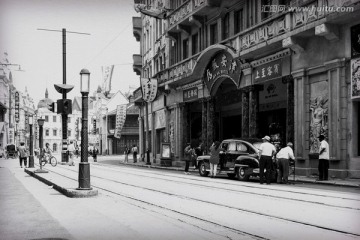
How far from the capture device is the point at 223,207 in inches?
409

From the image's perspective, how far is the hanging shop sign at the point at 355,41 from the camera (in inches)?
676

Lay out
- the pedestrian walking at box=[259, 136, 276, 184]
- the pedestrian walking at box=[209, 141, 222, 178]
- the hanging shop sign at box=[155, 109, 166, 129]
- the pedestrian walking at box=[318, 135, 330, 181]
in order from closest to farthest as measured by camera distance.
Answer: the pedestrian walking at box=[259, 136, 276, 184] → the pedestrian walking at box=[318, 135, 330, 181] → the pedestrian walking at box=[209, 141, 222, 178] → the hanging shop sign at box=[155, 109, 166, 129]

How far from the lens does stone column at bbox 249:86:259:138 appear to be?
80.6ft

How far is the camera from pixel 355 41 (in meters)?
17.3

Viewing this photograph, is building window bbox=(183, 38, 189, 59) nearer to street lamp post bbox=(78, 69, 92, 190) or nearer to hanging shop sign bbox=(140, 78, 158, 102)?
hanging shop sign bbox=(140, 78, 158, 102)

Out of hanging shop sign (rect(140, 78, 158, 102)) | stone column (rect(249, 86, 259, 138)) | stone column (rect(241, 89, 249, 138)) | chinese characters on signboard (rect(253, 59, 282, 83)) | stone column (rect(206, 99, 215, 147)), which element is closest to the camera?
chinese characters on signboard (rect(253, 59, 282, 83))

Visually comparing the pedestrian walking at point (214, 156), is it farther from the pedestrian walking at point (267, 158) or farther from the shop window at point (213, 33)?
the shop window at point (213, 33)

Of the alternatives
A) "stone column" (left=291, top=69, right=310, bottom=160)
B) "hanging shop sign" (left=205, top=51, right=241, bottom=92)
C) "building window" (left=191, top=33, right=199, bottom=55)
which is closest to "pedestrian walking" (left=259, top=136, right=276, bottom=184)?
"stone column" (left=291, top=69, right=310, bottom=160)

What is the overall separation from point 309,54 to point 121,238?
1517cm

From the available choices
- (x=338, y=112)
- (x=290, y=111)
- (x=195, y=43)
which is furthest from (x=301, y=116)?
(x=195, y=43)

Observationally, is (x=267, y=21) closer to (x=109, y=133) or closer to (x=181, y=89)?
(x=181, y=89)

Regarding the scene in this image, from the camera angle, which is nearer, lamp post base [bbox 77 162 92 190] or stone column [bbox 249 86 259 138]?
lamp post base [bbox 77 162 92 190]

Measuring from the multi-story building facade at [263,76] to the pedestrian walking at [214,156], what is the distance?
3.35m

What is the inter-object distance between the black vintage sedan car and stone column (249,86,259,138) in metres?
4.03
